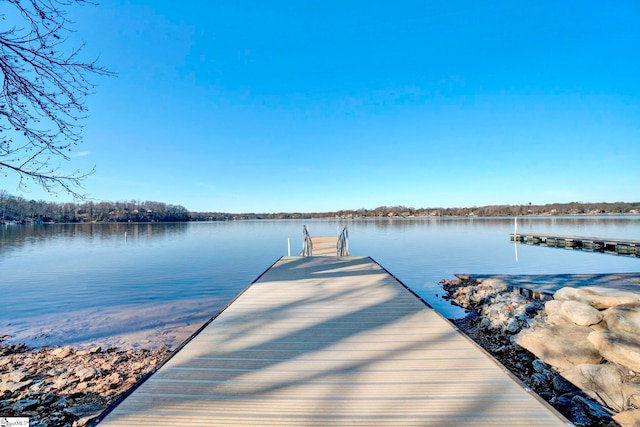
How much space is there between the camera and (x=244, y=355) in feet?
10.1

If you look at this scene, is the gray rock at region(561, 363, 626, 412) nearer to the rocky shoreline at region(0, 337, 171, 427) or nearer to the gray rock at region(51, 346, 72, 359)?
the rocky shoreline at region(0, 337, 171, 427)

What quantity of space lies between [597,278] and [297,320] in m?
9.68

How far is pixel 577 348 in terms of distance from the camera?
3.89 metres

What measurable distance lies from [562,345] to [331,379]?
3468mm

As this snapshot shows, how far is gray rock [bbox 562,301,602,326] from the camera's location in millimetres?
4379

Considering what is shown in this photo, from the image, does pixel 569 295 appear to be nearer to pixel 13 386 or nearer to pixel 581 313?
pixel 581 313

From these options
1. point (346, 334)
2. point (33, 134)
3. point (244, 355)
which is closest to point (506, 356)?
point (346, 334)

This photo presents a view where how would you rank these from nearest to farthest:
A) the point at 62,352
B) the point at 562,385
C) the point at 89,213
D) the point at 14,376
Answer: the point at 562,385
the point at 14,376
the point at 62,352
the point at 89,213

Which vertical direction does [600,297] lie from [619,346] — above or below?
above

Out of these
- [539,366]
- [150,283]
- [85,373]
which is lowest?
[150,283]

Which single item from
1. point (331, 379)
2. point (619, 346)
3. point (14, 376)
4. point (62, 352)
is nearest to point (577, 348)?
point (619, 346)

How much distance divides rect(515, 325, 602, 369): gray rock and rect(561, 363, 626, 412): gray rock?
340 millimetres

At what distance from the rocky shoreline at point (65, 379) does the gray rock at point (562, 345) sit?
199 inches

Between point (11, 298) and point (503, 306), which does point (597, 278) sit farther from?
point (11, 298)
